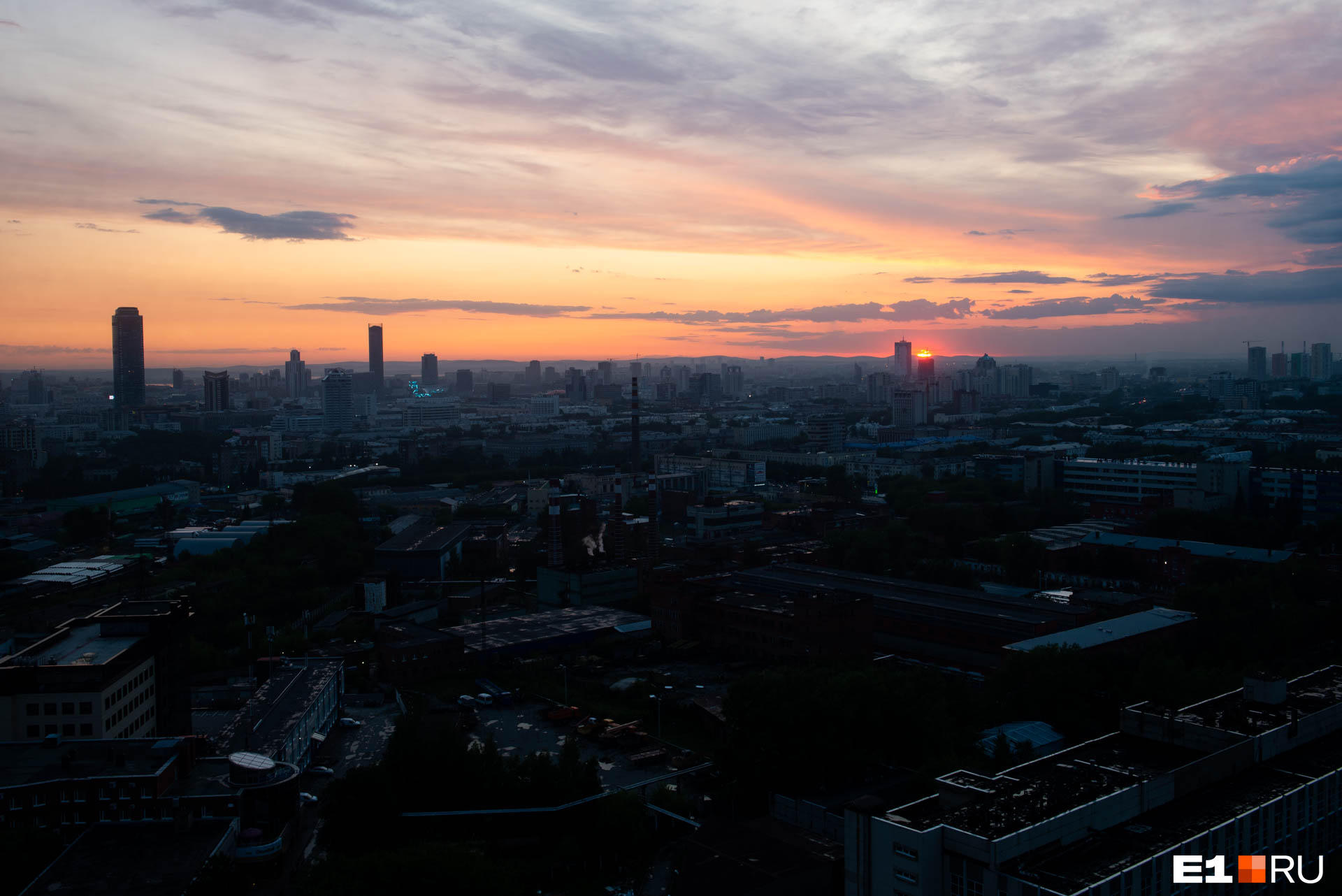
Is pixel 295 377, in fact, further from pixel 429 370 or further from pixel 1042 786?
pixel 1042 786

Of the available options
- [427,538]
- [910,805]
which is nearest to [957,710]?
[910,805]

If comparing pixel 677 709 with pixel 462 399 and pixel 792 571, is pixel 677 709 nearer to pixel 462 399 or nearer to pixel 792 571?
pixel 792 571

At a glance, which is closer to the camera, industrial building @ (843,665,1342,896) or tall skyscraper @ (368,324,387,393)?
industrial building @ (843,665,1342,896)

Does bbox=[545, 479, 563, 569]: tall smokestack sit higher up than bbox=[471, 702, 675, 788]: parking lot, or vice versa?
bbox=[545, 479, 563, 569]: tall smokestack

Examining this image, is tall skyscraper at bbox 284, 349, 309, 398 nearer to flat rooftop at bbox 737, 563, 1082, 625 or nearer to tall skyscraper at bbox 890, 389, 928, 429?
tall skyscraper at bbox 890, 389, 928, 429

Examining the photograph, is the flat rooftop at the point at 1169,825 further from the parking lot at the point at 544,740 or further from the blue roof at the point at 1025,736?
the parking lot at the point at 544,740

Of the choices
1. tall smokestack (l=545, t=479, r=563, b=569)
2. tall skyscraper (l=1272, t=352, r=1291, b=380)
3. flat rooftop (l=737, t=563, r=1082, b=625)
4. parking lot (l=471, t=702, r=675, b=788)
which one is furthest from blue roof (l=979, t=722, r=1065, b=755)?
tall skyscraper (l=1272, t=352, r=1291, b=380)

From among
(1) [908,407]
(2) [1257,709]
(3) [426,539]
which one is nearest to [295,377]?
(1) [908,407]
